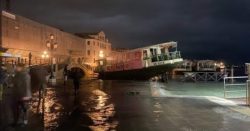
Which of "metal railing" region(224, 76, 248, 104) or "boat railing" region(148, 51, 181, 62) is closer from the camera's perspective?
"metal railing" region(224, 76, 248, 104)

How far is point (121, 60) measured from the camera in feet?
200

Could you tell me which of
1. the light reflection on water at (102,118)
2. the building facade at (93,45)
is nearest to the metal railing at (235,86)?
the light reflection on water at (102,118)

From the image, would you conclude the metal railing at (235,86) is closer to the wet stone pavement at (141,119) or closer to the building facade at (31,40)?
the wet stone pavement at (141,119)

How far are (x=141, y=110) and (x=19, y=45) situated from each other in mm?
39974

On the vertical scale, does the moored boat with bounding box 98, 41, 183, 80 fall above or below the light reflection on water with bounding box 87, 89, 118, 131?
above

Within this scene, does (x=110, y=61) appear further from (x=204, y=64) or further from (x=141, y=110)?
(x=141, y=110)

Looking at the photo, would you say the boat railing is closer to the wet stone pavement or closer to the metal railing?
the metal railing

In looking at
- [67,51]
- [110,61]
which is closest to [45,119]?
[110,61]

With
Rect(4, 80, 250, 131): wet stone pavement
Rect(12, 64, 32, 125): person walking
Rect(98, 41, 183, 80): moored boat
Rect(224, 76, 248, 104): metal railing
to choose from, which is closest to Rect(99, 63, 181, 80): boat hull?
Rect(98, 41, 183, 80): moored boat

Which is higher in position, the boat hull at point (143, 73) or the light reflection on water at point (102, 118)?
the boat hull at point (143, 73)

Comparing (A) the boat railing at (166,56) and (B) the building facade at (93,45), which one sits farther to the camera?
(B) the building facade at (93,45)

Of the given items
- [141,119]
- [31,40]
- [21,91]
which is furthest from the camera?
[31,40]

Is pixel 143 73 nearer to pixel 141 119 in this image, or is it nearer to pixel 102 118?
pixel 102 118

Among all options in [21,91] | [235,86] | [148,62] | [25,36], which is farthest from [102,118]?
[25,36]
